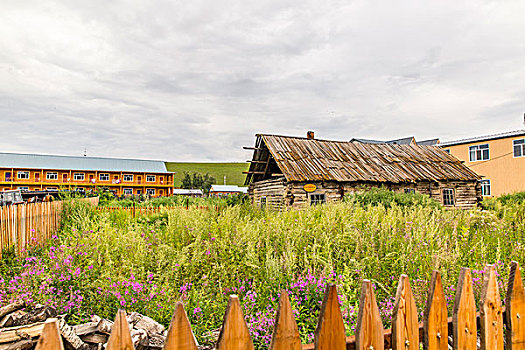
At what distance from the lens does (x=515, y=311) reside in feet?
6.51

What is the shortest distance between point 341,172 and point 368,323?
15998 mm

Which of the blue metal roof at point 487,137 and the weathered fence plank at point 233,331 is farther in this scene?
the blue metal roof at point 487,137

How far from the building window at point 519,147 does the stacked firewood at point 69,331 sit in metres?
33.3

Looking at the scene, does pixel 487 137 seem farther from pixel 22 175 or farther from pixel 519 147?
pixel 22 175


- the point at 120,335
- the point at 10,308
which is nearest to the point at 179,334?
the point at 120,335

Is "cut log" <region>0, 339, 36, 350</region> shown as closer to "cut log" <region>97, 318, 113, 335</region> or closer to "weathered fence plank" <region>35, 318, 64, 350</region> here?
"cut log" <region>97, 318, 113, 335</region>

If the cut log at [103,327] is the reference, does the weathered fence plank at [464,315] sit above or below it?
above

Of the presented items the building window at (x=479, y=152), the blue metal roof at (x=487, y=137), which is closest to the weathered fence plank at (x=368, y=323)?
the blue metal roof at (x=487, y=137)

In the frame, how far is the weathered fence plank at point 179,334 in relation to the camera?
1191 millimetres

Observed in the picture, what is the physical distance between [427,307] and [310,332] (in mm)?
1599

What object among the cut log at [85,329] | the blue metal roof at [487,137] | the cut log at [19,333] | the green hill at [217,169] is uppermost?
the green hill at [217,169]

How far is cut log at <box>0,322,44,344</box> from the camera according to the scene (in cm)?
251

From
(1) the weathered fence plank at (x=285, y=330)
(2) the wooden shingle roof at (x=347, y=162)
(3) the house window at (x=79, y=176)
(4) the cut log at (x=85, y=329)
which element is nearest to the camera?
(1) the weathered fence plank at (x=285, y=330)

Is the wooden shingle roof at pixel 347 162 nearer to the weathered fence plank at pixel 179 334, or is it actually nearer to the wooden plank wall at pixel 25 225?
the wooden plank wall at pixel 25 225
